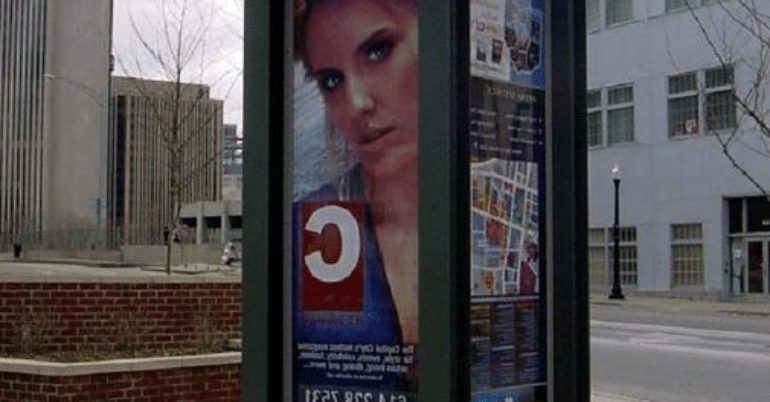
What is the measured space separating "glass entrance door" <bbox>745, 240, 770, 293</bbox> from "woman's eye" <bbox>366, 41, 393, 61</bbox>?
1407 inches

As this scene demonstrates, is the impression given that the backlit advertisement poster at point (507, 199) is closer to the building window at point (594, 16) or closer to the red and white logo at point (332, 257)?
the red and white logo at point (332, 257)

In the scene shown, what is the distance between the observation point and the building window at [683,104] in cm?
3966

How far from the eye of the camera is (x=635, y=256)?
42.2m

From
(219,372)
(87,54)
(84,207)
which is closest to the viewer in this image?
(219,372)

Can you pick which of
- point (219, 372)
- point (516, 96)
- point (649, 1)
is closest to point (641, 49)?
point (649, 1)

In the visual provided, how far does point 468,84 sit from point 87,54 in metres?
60.1

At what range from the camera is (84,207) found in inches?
2618

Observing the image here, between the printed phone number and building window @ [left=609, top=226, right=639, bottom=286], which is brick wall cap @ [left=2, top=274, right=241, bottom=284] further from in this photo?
building window @ [left=609, top=226, right=639, bottom=286]

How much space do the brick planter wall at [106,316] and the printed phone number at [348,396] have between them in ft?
21.2

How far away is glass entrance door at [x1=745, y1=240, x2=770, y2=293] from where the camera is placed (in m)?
37.7

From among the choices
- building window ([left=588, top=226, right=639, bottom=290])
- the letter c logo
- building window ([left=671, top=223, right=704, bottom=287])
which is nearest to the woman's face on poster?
the letter c logo

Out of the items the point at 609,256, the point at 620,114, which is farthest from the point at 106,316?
the point at 609,256

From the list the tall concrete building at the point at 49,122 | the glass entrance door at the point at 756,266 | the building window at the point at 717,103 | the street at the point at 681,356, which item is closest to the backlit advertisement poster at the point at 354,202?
the street at the point at 681,356

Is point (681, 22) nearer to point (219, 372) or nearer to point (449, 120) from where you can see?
point (219, 372)
